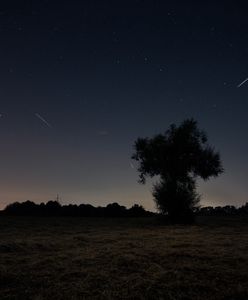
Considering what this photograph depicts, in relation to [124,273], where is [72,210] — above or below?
above

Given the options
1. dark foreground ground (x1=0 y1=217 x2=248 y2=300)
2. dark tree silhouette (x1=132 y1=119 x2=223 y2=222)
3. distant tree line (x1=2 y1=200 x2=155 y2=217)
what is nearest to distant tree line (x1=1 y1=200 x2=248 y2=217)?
distant tree line (x1=2 y1=200 x2=155 y2=217)

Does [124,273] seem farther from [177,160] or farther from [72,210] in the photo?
[72,210]

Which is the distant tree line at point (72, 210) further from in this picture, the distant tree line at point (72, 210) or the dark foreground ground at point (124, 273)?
the dark foreground ground at point (124, 273)

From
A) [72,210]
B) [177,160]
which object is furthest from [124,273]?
[72,210]

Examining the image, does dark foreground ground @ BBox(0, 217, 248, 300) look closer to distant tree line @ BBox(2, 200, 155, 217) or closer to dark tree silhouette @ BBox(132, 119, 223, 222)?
dark tree silhouette @ BBox(132, 119, 223, 222)

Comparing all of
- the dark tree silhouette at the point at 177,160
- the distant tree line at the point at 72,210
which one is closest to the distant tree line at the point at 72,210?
the distant tree line at the point at 72,210

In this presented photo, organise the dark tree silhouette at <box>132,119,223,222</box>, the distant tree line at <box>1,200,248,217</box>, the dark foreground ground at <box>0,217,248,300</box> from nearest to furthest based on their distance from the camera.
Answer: the dark foreground ground at <box>0,217,248,300</box>, the dark tree silhouette at <box>132,119,223,222</box>, the distant tree line at <box>1,200,248,217</box>

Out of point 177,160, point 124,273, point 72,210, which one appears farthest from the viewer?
point 72,210

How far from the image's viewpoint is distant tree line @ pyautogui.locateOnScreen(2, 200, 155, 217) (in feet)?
170

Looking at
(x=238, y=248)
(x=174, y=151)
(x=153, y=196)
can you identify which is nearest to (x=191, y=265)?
(x=238, y=248)

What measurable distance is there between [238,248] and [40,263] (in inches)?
296

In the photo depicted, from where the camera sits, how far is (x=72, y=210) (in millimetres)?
52438

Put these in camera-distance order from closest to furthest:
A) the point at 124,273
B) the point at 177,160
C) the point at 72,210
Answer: the point at 124,273
the point at 177,160
the point at 72,210

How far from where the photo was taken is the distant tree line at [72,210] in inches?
2041
